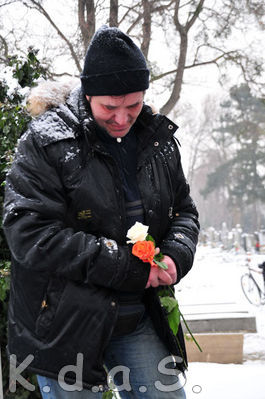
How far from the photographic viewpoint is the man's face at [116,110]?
198cm

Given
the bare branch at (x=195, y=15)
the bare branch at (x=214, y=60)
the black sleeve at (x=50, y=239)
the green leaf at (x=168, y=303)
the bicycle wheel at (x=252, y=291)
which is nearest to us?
the black sleeve at (x=50, y=239)

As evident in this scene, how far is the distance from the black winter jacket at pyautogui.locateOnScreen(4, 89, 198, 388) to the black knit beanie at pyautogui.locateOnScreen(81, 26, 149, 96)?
122mm

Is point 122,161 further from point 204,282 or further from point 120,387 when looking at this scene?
point 204,282

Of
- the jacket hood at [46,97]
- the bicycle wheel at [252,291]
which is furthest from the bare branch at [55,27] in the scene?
the jacket hood at [46,97]

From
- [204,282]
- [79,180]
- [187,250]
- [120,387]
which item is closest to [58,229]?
[79,180]

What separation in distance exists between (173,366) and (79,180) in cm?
87

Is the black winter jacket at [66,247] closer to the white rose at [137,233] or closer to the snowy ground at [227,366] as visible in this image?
the white rose at [137,233]

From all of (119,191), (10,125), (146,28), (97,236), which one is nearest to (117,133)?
(119,191)

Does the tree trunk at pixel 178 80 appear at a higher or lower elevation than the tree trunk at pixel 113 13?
lower

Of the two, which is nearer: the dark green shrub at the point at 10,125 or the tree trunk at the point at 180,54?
the dark green shrub at the point at 10,125

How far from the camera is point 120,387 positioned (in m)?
2.18

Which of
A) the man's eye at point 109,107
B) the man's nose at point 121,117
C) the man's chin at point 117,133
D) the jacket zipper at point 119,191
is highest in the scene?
the man's eye at point 109,107

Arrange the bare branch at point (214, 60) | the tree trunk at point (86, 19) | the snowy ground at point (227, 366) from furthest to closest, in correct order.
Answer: the bare branch at point (214, 60), the tree trunk at point (86, 19), the snowy ground at point (227, 366)

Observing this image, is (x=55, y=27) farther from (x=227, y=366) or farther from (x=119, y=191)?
(x=119, y=191)
